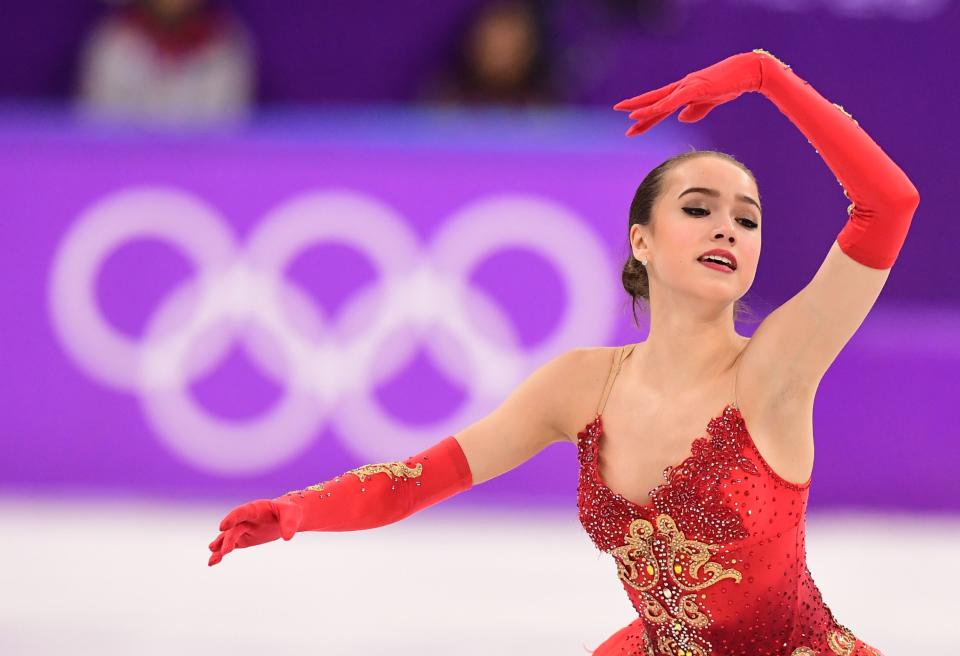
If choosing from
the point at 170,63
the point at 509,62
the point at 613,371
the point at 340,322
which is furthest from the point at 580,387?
the point at 170,63

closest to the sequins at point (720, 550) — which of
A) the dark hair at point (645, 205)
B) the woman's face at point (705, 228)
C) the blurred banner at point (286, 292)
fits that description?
the woman's face at point (705, 228)

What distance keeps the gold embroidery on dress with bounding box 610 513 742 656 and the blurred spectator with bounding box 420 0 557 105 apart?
185 inches

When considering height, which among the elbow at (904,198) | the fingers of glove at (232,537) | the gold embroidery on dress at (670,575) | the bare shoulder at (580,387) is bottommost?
the gold embroidery on dress at (670,575)

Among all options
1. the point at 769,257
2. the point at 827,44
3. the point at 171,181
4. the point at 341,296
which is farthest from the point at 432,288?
the point at 827,44

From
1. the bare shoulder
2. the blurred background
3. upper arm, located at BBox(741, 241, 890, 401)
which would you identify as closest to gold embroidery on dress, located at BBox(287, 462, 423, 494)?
the bare shoulder

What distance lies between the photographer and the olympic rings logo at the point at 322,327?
661 centimetres

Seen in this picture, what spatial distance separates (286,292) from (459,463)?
3.71 m

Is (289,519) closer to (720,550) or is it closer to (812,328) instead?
(720,550)

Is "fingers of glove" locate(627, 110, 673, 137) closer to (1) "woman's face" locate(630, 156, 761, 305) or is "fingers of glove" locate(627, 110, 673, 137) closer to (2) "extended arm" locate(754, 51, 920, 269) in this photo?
(1) "woman's face" locate(630, 156, 761, 305)

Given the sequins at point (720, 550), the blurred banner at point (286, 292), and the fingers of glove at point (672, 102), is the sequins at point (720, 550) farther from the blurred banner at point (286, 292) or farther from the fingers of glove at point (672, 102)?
the blurred banner at point (286, 292)

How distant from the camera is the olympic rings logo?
6.61m

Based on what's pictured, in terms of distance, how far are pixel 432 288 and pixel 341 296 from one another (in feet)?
1.47

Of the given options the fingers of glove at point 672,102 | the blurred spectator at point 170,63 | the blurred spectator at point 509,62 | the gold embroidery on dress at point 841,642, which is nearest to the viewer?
the fingers of glove at point 672,102

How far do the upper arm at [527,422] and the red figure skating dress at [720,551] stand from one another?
148mm
